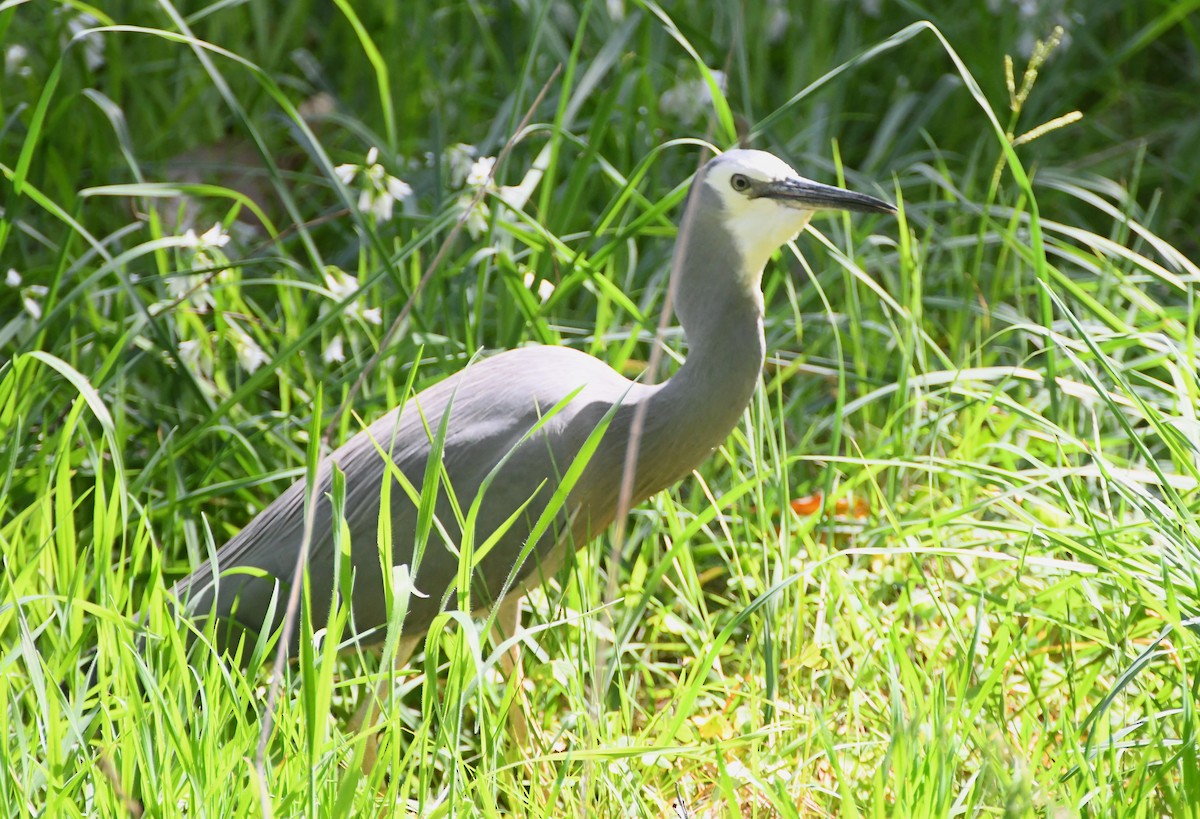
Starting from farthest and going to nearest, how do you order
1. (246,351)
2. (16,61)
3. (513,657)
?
(16,61), (246,351), (513,657)

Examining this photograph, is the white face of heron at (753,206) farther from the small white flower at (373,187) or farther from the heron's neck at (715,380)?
the small white flower at (373,187)

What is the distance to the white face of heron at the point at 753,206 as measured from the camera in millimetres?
2021

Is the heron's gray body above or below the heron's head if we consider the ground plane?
below

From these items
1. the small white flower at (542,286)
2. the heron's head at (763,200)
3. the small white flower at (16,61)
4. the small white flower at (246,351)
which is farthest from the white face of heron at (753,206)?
the small white flower at (16,61)

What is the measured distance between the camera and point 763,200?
2031 millimetres

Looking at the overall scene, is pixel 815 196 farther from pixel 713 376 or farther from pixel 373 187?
pixel 373 187

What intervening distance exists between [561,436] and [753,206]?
440mm

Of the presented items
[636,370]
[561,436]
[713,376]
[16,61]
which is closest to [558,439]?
[561,436]

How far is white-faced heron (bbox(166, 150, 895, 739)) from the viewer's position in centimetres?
204

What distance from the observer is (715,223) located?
6.84ft

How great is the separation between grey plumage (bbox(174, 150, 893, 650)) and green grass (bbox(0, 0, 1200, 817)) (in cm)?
10

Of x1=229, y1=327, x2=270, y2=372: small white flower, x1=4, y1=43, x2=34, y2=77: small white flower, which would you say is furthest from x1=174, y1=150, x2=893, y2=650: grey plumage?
x1=4, y1=43, x2=34, y2=77: small white flower

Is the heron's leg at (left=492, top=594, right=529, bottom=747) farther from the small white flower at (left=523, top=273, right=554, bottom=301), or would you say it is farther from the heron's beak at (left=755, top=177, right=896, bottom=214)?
the heron's beak at (left=755, top=177, right=896, bottom=214)

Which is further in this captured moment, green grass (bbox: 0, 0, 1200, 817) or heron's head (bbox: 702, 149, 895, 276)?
heron's head (bbox: 702, 149, 895, 276)
